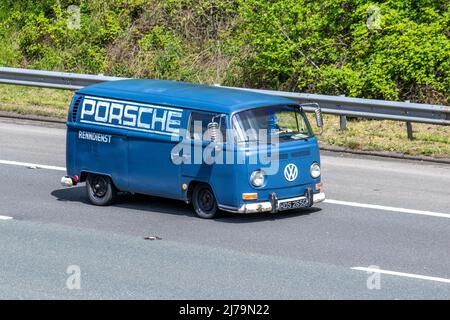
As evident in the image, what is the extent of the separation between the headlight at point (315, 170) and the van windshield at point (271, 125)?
1.32 feet

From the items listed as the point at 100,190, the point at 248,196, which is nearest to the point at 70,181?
the point at 100,190

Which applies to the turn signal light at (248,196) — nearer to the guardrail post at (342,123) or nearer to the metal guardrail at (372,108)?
the metal guardrail at (372,108)

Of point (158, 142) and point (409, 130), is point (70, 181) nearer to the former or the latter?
point (158, 142)

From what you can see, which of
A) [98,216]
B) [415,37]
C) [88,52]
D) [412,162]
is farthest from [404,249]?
[88,52]

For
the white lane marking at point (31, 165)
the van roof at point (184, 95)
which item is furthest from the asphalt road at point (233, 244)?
the van roof at point (184, 95)

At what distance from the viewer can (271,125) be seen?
14.5 m

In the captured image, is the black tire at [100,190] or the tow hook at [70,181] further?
the tow hook at [70,181]

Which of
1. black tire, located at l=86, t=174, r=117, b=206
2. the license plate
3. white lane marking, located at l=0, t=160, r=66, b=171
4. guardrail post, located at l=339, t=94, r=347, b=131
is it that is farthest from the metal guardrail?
black tire, located at l=86, t=174, r=117, b=206

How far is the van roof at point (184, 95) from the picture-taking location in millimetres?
14305

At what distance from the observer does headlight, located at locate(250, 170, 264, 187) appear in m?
14.0

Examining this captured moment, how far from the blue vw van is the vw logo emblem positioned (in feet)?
0.04

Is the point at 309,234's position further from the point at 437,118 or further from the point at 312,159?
the point at 437,118

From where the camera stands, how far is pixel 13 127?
21.5m
